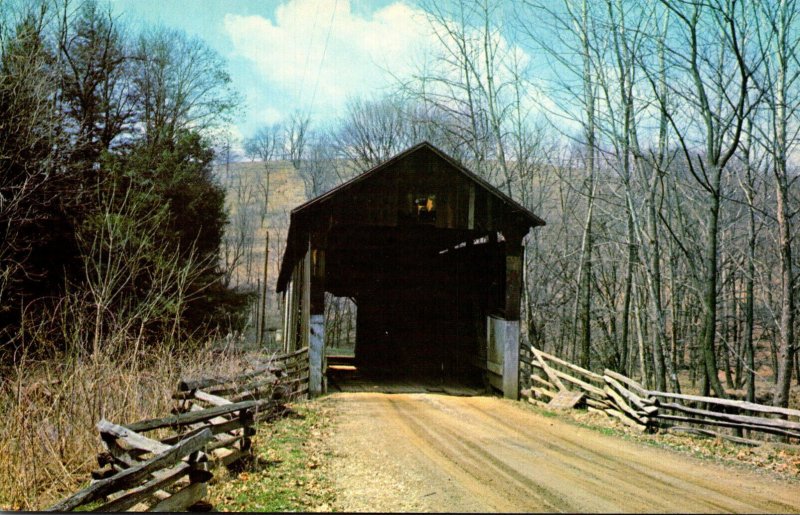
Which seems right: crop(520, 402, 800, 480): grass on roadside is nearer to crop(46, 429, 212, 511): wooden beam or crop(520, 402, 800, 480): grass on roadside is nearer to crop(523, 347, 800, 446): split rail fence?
crop(523, 347, 800, 446): split rail fence

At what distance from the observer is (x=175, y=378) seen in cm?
937

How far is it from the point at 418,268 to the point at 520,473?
11583 mm

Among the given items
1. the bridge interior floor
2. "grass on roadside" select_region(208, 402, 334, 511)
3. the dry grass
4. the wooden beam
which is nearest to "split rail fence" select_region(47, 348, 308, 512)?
the wooden beam

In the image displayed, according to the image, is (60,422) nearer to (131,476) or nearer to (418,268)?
(131,476)

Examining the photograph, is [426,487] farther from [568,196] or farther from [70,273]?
[568,196]

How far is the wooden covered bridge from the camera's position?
40.6 feet

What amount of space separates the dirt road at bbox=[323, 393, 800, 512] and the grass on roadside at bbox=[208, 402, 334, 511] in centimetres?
25

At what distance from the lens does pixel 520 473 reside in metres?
6.07

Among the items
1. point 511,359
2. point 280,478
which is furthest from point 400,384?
point 280,478

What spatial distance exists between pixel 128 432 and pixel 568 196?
81.7 feet

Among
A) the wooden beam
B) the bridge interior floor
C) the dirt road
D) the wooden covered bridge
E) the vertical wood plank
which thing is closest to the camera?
the wooden beam

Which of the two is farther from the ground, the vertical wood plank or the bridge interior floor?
the vertical wood plank

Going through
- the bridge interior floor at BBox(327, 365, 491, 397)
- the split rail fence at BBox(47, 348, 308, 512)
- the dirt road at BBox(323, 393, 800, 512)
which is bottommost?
the bridge interior floor at BBox(327, 365, 491, 397)

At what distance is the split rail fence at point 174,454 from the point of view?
454cm
